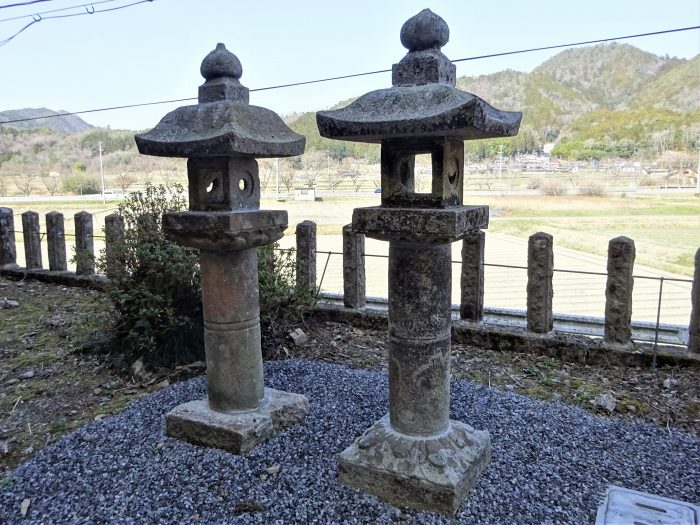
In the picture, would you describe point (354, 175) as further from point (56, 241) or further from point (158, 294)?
point (158, 294)

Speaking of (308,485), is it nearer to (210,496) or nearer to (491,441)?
(210,496)

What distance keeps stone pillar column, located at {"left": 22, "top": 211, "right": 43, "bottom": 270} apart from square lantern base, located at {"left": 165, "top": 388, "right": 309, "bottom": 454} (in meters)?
7.39

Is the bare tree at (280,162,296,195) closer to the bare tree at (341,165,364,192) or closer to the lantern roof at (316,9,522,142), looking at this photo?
the bare tree at (341,165,364,192)

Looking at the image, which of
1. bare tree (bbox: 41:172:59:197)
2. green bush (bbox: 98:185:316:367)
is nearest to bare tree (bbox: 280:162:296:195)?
bare tree (bbox: 41:172:59:197)

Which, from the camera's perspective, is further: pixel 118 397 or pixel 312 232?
pixel 312 232

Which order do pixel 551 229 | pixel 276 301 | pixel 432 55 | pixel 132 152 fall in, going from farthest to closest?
pixel 132 152 < pixel 551 229 < pixel 276 301 < pixel 432 55

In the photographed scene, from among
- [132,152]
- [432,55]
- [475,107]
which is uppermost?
[132,152]

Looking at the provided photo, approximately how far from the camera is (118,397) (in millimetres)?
4965

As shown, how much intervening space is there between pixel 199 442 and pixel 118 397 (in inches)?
66.2

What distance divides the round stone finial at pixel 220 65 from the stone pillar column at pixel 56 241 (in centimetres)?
685

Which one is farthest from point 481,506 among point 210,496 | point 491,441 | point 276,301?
point 276,301

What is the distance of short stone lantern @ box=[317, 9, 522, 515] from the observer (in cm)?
285

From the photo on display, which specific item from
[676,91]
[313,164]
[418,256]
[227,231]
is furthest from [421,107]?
[676,91]

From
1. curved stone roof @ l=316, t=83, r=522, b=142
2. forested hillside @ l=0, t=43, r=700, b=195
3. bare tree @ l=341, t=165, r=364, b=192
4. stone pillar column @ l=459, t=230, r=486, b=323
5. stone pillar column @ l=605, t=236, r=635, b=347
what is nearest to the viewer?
curved stone roof @ l=316, t=83, r=522, b=142
